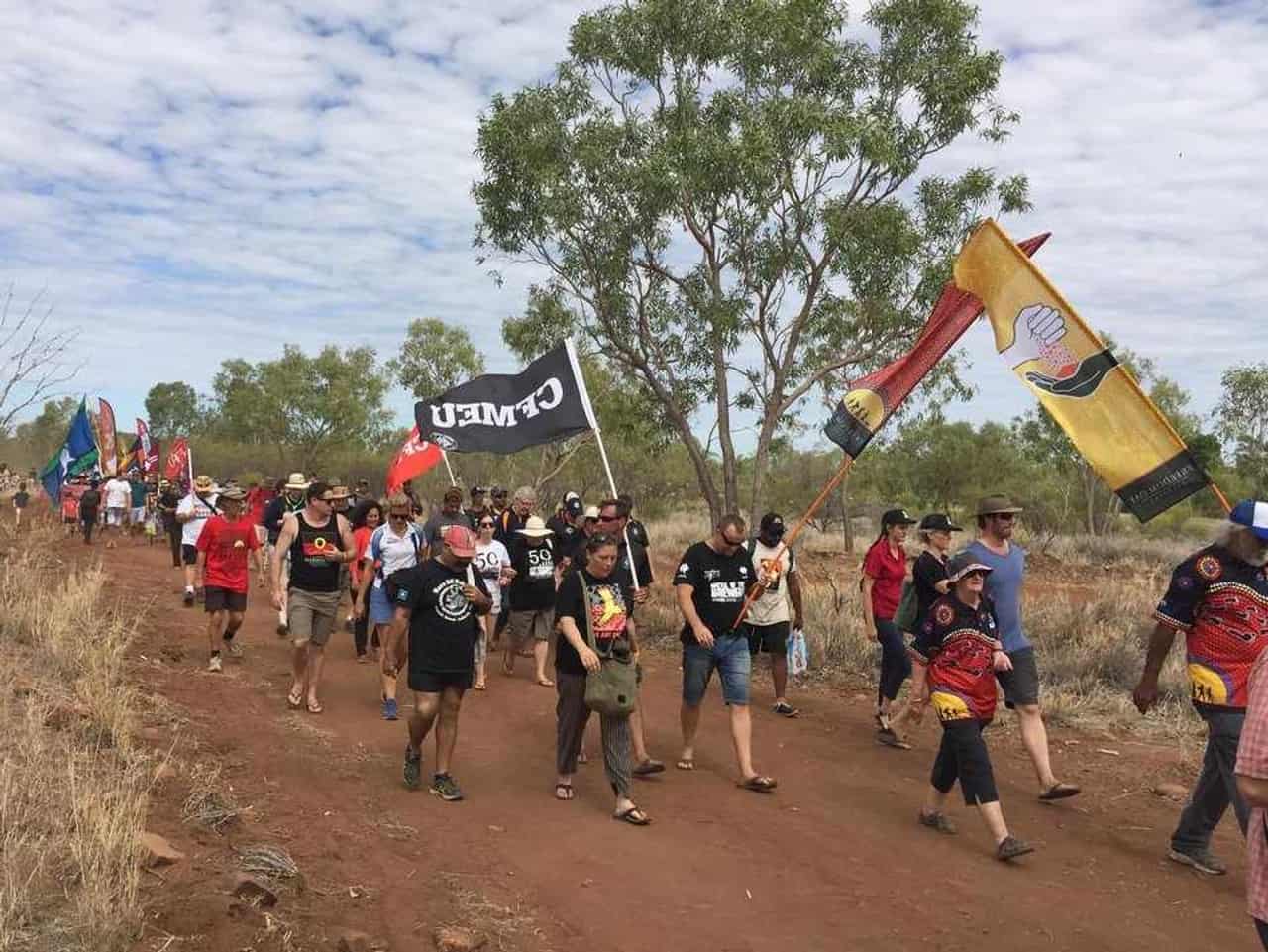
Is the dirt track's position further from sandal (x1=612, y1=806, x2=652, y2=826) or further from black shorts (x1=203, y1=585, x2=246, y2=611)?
black shorts (x1=203, y1=585, x2=246, y2=611)

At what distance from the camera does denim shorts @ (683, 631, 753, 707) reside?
7.27 meters

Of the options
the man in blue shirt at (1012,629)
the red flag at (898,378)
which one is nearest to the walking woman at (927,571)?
the man in blue shirt at (1012,629)

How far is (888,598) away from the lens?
342 inches

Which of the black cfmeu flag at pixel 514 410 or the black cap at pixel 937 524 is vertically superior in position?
the black cfmeu flag at pixel 514 410

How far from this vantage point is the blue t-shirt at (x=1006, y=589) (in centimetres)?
662

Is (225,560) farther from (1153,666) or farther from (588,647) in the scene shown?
(1153,666)

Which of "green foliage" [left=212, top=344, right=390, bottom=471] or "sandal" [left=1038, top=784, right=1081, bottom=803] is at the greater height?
"green foliage" [left=212, top=344, right=390, bottom=471]

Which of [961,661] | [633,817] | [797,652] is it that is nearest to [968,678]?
[961,661]

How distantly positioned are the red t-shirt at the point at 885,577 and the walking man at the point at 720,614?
163cm

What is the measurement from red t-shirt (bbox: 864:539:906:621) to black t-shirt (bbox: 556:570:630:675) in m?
2.77

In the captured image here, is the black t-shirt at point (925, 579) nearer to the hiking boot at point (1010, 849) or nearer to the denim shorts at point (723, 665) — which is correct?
the denim shorts at point (723, 665)

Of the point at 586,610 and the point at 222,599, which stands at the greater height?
the point at 586,610

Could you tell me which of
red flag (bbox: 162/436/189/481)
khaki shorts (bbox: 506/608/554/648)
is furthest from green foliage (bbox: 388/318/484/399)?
khaki shorts (bbox: 506/608/554/648)

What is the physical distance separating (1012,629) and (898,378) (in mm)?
2222
